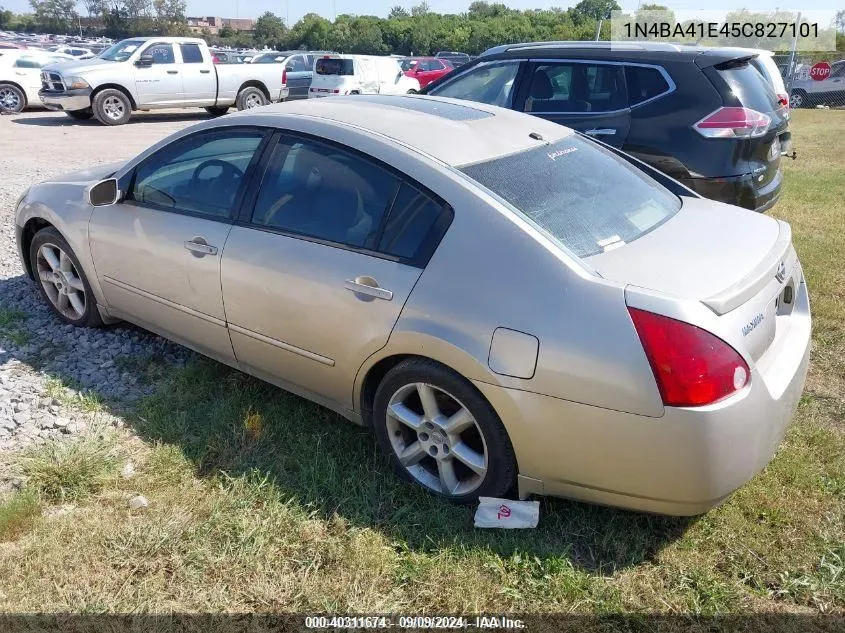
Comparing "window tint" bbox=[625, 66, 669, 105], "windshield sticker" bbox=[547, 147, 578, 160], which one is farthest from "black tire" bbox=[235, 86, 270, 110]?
"windshield sticker" bbox=[547, 147, 578, 160]

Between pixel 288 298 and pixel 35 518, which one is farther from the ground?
pixel 288 298

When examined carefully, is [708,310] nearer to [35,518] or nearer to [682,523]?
[682,523]

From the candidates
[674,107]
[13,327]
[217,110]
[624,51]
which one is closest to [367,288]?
[13,327]

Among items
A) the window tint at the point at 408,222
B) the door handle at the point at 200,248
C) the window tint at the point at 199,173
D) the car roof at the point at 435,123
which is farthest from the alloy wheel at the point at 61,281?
the window tint at the point at 408,222

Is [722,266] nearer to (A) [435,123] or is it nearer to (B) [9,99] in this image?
(A) [435,123]

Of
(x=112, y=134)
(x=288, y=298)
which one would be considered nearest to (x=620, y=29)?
(x=112, y=134)

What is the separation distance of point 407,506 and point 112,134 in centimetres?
1299

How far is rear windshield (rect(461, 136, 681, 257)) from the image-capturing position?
280 centimetres

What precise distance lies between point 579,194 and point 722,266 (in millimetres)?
678

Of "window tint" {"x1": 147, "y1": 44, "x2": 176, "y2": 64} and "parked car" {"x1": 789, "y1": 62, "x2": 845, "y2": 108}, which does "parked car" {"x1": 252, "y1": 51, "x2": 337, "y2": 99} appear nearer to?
"window tint" {"x1": 147, "y1": 44, "x2": 176, "y2": 64}

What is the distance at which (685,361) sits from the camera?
2.32 metres

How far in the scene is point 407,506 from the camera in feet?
9.61

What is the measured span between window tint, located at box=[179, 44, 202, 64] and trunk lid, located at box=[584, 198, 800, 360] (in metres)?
14.9

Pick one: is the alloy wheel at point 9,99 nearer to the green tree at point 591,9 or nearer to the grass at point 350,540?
the grass at point 350,540
